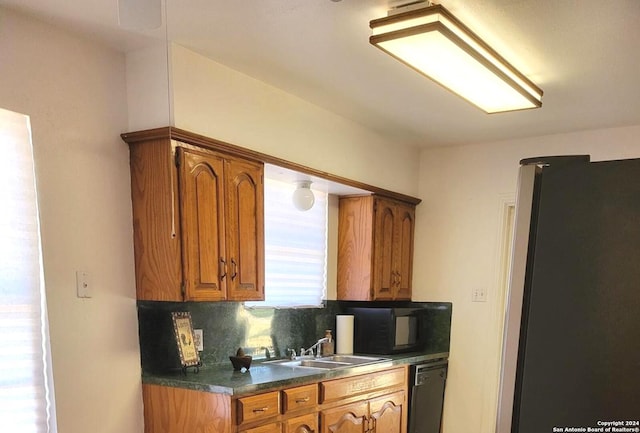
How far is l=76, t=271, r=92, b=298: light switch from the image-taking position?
213 cm

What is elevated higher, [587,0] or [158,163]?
[587,0]

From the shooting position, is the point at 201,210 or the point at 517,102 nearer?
the point at 201,210

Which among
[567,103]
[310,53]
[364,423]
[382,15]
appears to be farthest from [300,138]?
[364,423]

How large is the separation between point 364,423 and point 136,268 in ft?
5.61

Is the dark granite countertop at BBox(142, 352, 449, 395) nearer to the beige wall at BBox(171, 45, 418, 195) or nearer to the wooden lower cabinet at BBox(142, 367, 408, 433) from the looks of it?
the wooden lower cabinet at BBox(142, 367, 408, 433)

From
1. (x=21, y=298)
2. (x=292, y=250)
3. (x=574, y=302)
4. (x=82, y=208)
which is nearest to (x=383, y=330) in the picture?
(x=292, y=250)

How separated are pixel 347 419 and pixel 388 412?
1.66 ft

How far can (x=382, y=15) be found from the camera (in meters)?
1.91

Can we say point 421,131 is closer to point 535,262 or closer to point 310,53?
point 310,53

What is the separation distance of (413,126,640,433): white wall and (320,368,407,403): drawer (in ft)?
2.29

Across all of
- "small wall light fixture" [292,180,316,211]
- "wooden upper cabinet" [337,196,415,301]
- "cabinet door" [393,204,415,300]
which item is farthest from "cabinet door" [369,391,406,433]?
"small wall light fixture" [292,180,316,211]

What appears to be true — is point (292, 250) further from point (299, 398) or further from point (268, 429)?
point (268, 429)

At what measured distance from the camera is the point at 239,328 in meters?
2.99

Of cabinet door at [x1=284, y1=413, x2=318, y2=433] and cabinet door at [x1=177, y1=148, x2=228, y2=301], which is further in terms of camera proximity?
cabinet door at [x1=284, y1=413, x2=318, y2=433]
